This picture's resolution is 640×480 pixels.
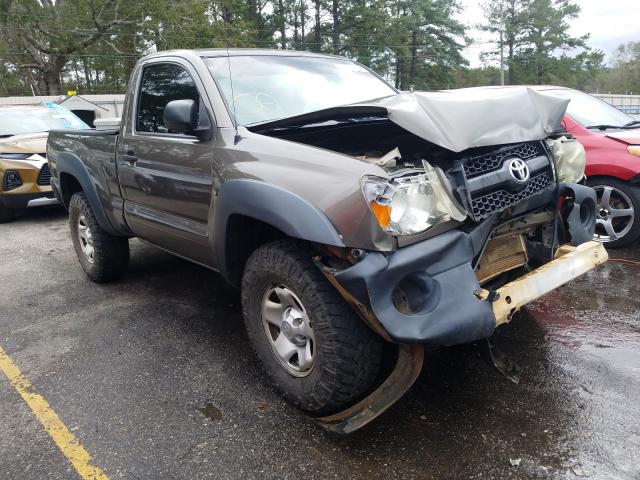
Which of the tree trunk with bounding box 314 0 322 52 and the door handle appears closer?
the door handle

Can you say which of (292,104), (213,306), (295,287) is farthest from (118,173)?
(295,287)

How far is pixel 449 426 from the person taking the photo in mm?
2645

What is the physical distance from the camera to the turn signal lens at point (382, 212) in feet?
7.41

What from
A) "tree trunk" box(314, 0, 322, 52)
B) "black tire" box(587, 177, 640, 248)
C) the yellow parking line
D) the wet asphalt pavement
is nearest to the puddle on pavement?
the wet asphalt pavement

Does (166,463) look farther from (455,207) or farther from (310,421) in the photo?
(455,207)

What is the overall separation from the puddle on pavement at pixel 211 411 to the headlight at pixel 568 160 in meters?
2.32

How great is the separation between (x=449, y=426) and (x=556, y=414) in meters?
0.55

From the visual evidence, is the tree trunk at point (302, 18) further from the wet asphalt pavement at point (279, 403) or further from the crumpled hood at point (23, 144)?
the wet asphalt pavement at point (279, 403)

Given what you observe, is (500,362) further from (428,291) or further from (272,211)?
(272,211)

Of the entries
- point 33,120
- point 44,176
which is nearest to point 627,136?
point 44,176

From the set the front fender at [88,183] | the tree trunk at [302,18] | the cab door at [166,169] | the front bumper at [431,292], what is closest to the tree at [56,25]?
the tree trunk at [302,18]

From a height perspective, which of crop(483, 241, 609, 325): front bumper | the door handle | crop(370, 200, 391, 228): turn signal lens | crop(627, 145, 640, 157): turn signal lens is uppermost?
the door handle

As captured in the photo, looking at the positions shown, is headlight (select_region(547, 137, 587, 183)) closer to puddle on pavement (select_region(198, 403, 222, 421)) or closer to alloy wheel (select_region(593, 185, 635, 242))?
alloy wheel (select_region(593, 185, 635, 242))

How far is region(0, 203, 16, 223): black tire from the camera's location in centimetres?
810
